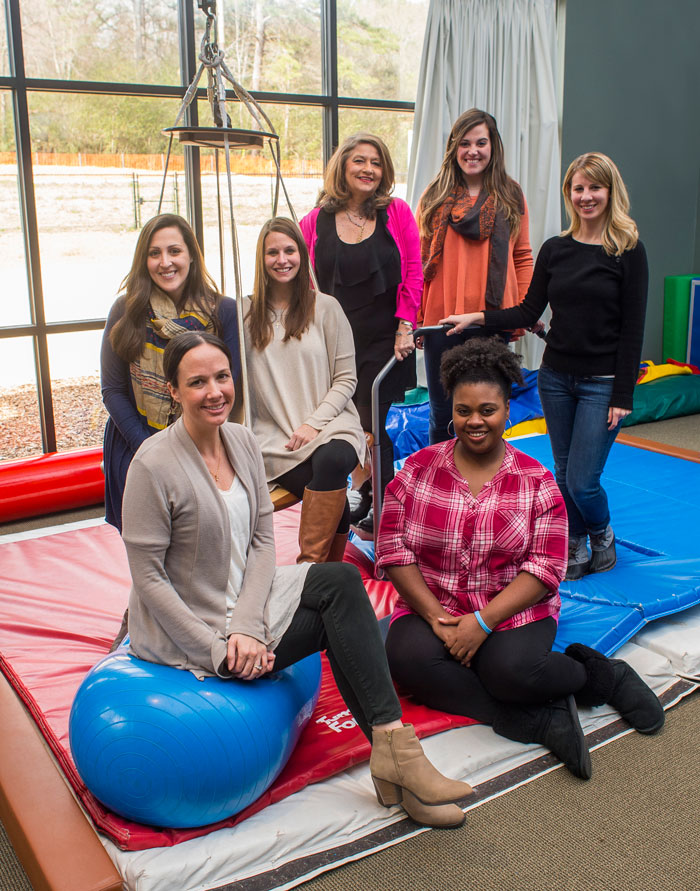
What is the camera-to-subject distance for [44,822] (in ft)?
6.23

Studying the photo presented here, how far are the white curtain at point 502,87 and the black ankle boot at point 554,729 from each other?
399 cm

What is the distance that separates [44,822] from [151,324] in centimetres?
141

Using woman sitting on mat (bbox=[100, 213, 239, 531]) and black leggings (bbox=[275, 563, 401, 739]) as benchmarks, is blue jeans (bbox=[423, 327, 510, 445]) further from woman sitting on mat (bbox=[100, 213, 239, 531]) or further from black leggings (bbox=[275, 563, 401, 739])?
black leggings (bbox=[275, 563, 401, 739])

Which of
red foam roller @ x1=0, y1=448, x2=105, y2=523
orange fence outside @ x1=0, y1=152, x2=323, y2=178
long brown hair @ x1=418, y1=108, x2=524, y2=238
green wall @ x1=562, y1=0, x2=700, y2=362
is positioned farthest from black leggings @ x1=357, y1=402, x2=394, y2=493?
green wall @ x1=562, y1=0, x2=700, y2=362

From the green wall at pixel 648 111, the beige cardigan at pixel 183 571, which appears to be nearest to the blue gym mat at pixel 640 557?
the beige cardigan at pixel 183 571

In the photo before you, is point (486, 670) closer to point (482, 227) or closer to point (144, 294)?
point (144, 294)

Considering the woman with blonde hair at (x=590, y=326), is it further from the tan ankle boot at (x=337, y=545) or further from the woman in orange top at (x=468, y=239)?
the tan ankle boot at (x=337, y=545)

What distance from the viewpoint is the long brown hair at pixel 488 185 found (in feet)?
10.9

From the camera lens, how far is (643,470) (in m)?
4.27

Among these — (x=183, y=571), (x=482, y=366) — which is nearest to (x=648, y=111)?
(x=482, y=366)

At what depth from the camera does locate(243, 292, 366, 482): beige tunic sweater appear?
2.81m

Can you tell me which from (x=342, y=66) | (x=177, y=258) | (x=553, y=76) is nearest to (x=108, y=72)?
(x=342, y=66)

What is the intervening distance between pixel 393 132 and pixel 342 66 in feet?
1.93

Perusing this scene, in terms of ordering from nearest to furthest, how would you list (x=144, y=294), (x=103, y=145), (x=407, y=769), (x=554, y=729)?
(x=407, y=769) → (x=554, y=729) → (x=144, y=294) → (x=103, y=145)
